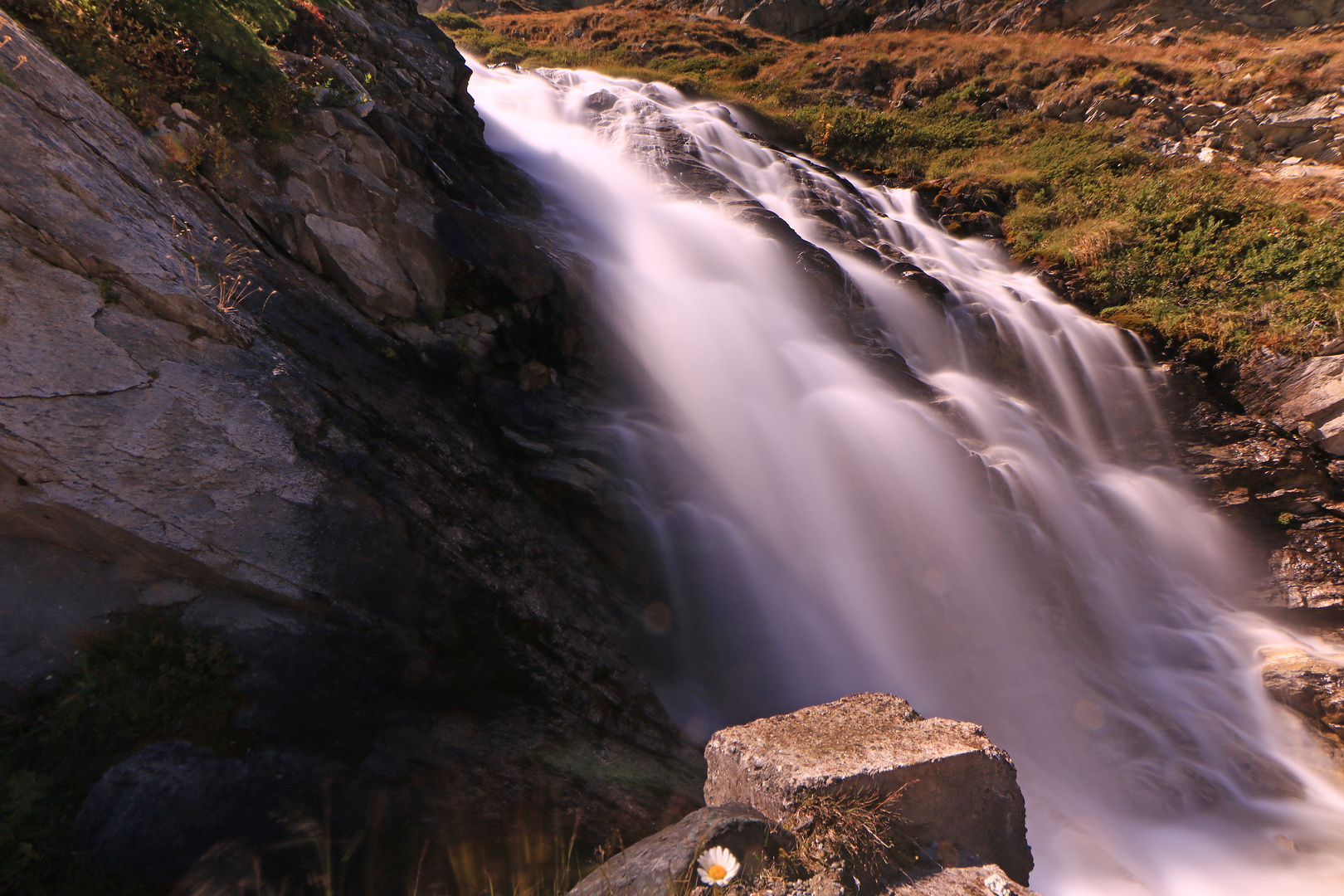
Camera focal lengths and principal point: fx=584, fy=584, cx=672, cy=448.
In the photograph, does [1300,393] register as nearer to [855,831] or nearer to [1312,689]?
[1312,689]

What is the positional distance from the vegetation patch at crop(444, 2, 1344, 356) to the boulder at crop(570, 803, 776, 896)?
11.1 meters

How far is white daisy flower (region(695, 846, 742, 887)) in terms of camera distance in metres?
→ 1.98

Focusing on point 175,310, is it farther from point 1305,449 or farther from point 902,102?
point 902,102

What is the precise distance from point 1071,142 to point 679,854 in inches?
817

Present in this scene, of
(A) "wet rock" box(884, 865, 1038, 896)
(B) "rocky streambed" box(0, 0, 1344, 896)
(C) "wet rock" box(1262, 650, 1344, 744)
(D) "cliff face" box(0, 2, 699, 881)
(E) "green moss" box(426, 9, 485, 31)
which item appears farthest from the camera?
(E) "green moss" box(426, 9, 485, 31)

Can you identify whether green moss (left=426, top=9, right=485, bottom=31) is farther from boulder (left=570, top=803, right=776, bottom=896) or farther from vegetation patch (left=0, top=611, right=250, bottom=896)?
boulder (left=570, top=803, right=776, bottom=896)

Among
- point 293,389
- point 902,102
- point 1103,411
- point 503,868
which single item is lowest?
point 503,868

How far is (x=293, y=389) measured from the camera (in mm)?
3623

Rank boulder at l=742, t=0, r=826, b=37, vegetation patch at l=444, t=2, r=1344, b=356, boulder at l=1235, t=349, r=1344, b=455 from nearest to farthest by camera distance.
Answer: boulder at l=1235, t=349, r=1344, b=455
vegetation patch at l=444, t=2, r=1344, b=356
boulder at l=742, t=0, r=826, b=37

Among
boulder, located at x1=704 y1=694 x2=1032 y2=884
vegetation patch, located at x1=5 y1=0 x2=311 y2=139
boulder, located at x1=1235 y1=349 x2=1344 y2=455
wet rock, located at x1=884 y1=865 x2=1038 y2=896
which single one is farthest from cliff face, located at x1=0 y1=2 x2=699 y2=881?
boulder, located at x1=1235 y1=349 x2=1344 y2=455

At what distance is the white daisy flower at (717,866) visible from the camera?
1.98 m

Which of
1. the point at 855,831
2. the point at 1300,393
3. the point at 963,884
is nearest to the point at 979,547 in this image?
the point at 963,884

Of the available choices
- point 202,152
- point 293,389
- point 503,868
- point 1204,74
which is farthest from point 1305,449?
point 1204,74

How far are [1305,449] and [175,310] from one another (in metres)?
12.1
